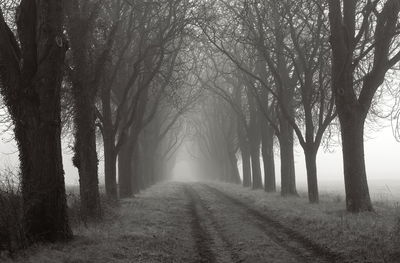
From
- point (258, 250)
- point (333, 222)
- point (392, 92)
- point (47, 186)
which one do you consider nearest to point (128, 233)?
point (47, 186)

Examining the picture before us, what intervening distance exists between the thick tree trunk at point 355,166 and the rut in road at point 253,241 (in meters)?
2.78

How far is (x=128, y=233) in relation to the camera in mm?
11648

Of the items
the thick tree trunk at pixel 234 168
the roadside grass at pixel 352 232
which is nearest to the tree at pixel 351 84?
the roadside grass at pixel 352 232

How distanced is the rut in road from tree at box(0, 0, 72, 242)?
3.47 m

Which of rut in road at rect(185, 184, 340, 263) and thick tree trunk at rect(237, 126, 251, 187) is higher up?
thick tree trunk at rect(237, 126, 251, 187)

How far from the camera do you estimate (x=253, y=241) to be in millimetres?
11148

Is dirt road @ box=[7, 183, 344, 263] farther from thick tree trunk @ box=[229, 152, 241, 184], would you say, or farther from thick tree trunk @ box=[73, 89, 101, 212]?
thick tree trunk @ box=[229, 152, 241, 184]

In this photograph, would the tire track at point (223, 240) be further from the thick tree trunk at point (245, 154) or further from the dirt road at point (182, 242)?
the thick tree trunk at point (245, 154)

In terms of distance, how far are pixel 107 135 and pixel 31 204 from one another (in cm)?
1187

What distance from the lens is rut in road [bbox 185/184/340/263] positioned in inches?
367

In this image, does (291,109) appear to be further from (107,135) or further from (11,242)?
(11,242)

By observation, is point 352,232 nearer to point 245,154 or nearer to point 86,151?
point 86,151

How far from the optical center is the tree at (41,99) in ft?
32.4

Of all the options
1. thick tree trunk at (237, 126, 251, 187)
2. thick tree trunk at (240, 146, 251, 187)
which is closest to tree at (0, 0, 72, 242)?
thick tree trunk at (237, 126, 251, 187)
